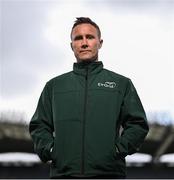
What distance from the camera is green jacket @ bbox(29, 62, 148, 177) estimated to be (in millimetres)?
3469

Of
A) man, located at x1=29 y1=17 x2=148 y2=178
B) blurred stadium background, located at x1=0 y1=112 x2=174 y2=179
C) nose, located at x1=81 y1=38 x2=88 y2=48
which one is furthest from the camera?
blurred stadium background, located at x1=0 y1=112 x2=174 y2=179

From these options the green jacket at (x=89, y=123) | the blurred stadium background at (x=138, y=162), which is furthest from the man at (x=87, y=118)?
the blurred stadium background at (x=138, y=162)

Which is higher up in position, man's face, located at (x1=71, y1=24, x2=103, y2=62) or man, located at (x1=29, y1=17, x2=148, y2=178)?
man's face, located at (x1=71, y1=24, x2=103, y2=62)

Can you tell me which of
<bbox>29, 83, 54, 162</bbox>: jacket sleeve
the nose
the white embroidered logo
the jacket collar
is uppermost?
the nose

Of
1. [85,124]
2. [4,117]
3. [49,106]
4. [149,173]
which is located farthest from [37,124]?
[149,173]

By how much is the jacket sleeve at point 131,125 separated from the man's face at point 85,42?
416mm

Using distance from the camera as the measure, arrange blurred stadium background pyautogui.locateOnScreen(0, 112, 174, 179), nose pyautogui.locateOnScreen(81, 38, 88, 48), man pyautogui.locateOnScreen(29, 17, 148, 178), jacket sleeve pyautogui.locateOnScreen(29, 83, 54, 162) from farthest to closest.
→ blurred stadium background pyautogui.locateOnScreen(0, 112, 174, 179), nose pyautogui.locateOnScreen(81, 38, 88, 48), jacket sleeve pyautogui.locateOnScreen(29, 83, 54, 162), man pyautogui.locateOnScreen(29, 17, 148, 178)

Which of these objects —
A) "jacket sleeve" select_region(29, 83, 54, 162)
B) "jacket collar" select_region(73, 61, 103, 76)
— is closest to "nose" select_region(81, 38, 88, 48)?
"jacket collar" select_region(73, 61, 103, 76)

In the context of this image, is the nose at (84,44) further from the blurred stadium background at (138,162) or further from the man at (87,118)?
the blurred stadium background at (138,162)

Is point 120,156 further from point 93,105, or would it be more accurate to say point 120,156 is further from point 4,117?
point 4,117

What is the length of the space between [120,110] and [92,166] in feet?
1.65

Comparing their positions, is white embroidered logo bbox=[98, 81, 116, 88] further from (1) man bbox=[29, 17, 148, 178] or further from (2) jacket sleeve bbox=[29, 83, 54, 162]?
(2) jacket sleeve bbox=[29, 83, 54, 162]

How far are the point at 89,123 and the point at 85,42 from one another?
0.66m

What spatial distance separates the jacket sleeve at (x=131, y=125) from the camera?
11.6 ft
